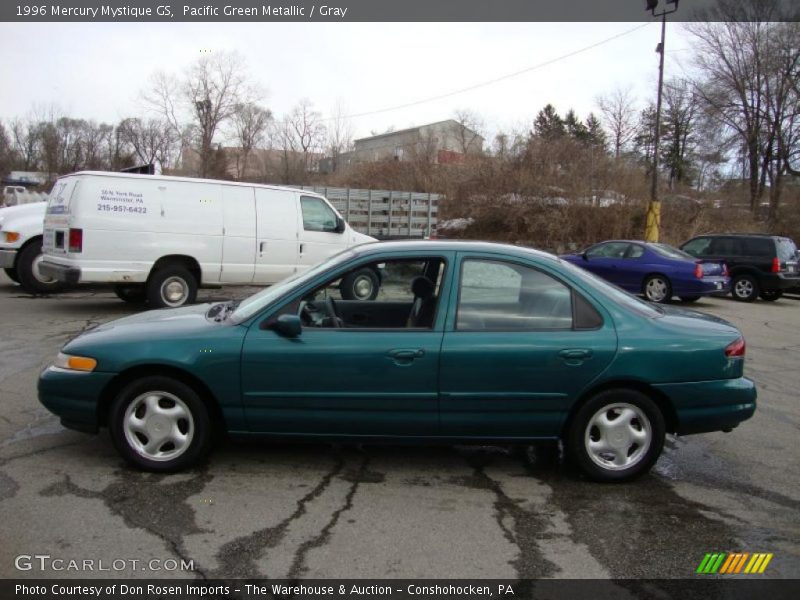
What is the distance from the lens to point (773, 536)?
339 cm

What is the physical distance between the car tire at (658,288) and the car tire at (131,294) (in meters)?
10.3

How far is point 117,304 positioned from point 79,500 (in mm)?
7944

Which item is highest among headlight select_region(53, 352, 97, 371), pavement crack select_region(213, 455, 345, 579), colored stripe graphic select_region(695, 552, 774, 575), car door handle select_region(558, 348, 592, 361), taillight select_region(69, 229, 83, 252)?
taillight select_region(69, 229, 83, 252)

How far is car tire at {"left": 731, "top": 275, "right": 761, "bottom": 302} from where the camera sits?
15.7 m

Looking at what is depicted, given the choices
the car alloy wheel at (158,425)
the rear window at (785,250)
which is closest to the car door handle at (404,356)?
the car alloy wheel at (158,425)

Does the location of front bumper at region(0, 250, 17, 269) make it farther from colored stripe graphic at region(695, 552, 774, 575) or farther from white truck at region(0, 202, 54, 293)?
colored stripe graphic at region(695, 552, 774, 575)

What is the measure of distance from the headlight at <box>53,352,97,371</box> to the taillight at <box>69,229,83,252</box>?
546cm

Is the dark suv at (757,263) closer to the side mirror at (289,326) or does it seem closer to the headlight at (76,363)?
the side mirror at (289,326)

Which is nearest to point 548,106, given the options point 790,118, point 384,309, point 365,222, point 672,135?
point 672,135

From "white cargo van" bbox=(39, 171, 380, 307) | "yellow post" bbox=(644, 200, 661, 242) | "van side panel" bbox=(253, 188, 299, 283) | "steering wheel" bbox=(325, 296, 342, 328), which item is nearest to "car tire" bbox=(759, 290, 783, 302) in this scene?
"yellow post" bbox=(644, 200, 661, 242)

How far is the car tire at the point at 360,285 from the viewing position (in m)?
4.37

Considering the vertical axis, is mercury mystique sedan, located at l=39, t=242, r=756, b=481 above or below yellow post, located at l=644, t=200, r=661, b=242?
below

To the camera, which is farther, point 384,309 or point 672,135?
point 672,135

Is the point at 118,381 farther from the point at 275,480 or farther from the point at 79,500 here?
the point at 275,480
